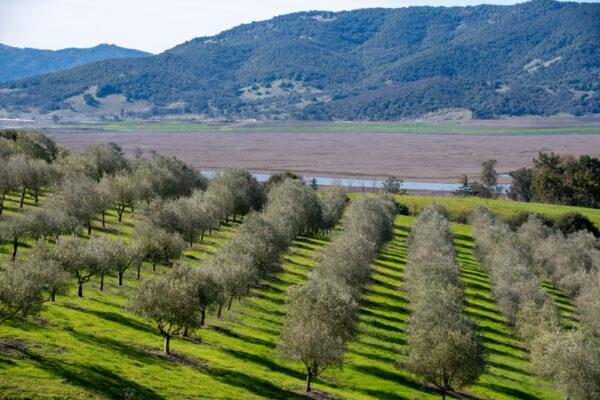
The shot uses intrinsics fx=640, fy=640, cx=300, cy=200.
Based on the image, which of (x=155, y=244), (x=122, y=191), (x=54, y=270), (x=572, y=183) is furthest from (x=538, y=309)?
(x=572, y=183)

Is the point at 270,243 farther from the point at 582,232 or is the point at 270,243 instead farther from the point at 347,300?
the point at 582,232

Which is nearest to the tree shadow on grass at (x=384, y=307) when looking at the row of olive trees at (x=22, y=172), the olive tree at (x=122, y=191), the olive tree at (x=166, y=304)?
the olive tree at (x=166, y=304)

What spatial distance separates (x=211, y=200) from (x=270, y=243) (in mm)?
30528

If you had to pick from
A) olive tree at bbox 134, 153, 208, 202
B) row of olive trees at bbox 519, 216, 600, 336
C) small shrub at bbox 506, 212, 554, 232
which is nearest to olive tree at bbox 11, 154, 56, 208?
olive tree at bbox 134, 153, 208, 202

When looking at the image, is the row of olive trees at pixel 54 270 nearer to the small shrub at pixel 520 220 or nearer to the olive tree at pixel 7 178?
the olive tree at pixel 7 178

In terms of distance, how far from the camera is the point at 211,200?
115 metres

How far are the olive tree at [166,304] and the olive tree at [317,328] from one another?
341 inches

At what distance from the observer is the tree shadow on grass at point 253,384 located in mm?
50812

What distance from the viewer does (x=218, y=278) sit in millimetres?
66500

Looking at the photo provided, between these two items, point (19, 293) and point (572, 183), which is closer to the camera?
point (19, 293)

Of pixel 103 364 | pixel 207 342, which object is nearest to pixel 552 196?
pixel 207 342

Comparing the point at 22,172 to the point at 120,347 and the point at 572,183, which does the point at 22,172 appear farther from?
the point at 572,183

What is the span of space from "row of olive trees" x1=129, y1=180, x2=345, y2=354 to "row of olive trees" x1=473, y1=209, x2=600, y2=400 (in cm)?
3167

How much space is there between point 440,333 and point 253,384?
54.0ft
